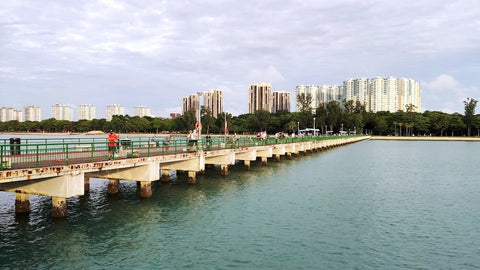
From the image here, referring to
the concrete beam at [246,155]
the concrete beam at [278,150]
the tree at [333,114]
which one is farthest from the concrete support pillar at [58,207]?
the tree at [333,114]

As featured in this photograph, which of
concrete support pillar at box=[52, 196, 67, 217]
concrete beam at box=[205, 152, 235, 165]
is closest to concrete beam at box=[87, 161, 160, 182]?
concrete support pillar at box=[52, 196, 67, 217]

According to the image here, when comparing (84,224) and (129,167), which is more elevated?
(129,167)

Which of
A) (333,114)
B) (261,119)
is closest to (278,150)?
(333,114)

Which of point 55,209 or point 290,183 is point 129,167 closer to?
point 55,209

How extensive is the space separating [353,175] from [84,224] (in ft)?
111

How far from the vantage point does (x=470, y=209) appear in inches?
1015

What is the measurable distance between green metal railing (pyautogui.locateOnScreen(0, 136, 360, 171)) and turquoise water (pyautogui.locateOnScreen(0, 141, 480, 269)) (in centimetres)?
345

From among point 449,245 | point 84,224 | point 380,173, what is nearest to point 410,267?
point 449,245

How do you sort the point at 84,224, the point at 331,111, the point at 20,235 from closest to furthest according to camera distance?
the point at 20,235
the point at 84,224
the point at 331,111

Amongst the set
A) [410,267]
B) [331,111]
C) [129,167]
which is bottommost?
[410,267]

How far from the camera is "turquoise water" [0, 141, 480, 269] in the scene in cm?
1549

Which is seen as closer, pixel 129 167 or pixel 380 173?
pixel 129 167

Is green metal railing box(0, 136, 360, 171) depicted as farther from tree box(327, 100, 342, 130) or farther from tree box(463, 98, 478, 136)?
tree box(463, 98, 478, 136)

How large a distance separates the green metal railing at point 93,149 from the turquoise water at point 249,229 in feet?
11.3
